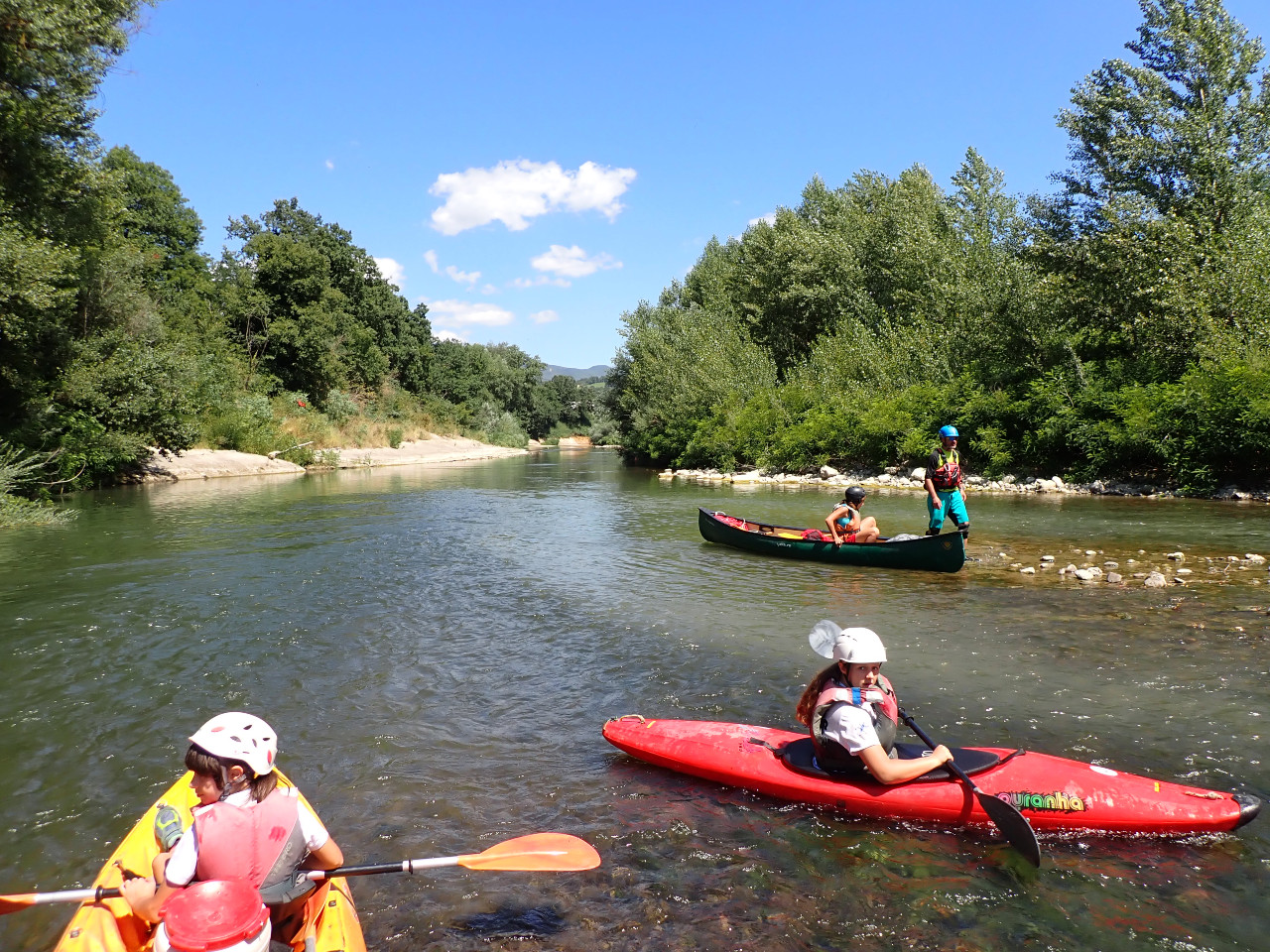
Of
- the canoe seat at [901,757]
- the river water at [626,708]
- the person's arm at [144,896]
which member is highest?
the person's arm at [144,896]

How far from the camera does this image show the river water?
398 centimetres

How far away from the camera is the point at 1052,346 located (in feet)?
79.6

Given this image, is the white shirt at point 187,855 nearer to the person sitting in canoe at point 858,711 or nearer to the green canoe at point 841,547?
the person sitting in canoe at point 858,711

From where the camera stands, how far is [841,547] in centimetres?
1241

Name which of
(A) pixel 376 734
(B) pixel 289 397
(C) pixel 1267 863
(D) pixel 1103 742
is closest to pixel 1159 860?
(C) pixel 1267 863

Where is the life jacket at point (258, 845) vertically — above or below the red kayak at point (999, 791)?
above

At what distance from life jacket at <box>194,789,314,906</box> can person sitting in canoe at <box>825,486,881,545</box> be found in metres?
10.1

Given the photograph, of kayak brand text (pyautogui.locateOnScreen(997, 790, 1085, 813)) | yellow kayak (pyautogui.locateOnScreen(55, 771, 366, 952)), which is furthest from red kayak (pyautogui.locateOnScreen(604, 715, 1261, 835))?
yellow kayak (pyautogui.locateOnScreen(55, 771, 366, 952))

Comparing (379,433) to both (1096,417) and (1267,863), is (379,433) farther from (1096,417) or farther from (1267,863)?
(1267,863)

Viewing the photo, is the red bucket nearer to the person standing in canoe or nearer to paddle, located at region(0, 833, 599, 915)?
paddle, located at region(0, 833, 599, 915)

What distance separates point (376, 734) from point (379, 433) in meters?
46.4

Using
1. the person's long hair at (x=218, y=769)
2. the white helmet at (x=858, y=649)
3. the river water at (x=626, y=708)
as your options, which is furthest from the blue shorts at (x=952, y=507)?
the person's long hair at (x=218, y=769)

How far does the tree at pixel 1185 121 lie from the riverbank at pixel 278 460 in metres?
30.9

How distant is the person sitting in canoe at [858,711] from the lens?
4496 millimetres
